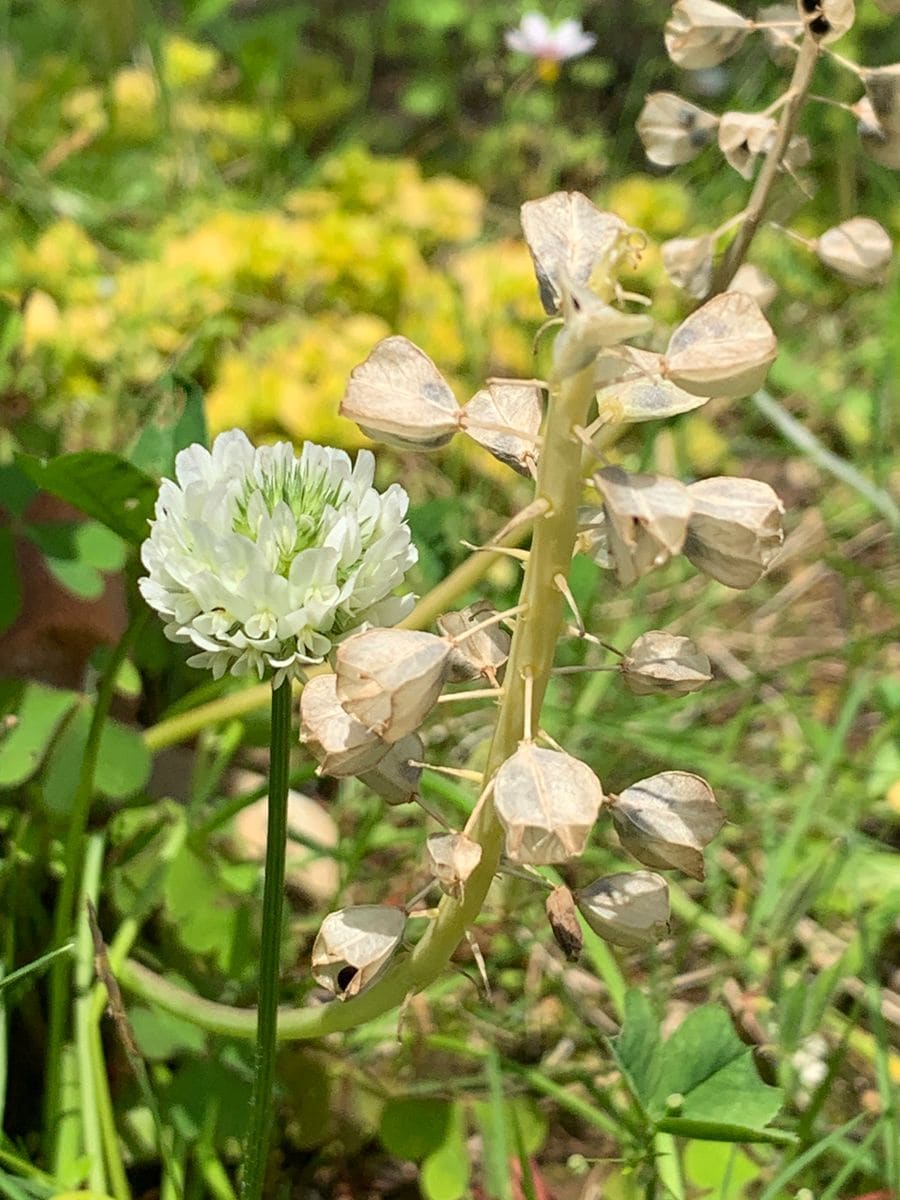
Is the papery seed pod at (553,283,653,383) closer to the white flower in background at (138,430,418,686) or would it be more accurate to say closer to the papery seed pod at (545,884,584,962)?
the white flower in background at (138,430,418,686)

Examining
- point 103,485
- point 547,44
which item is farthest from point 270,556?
point 547,44

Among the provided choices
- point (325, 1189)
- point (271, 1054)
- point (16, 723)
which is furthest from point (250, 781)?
point (271, 1054)

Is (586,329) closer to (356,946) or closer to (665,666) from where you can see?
(665,666)

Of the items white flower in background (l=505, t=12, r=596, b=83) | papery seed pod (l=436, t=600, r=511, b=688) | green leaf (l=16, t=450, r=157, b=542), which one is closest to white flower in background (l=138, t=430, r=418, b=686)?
papery seed pod (l=436, t=600, r=511, b=688)

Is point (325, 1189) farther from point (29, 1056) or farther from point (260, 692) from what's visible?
Answer: point (260, 692)

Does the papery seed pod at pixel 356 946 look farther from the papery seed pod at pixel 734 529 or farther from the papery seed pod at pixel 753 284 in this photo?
the papery seed pod at pixel 753 284

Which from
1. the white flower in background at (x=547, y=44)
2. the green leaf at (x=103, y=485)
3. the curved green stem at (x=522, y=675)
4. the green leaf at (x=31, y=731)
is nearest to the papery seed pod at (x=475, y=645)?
the curved green stem at (x=522, y=675)
